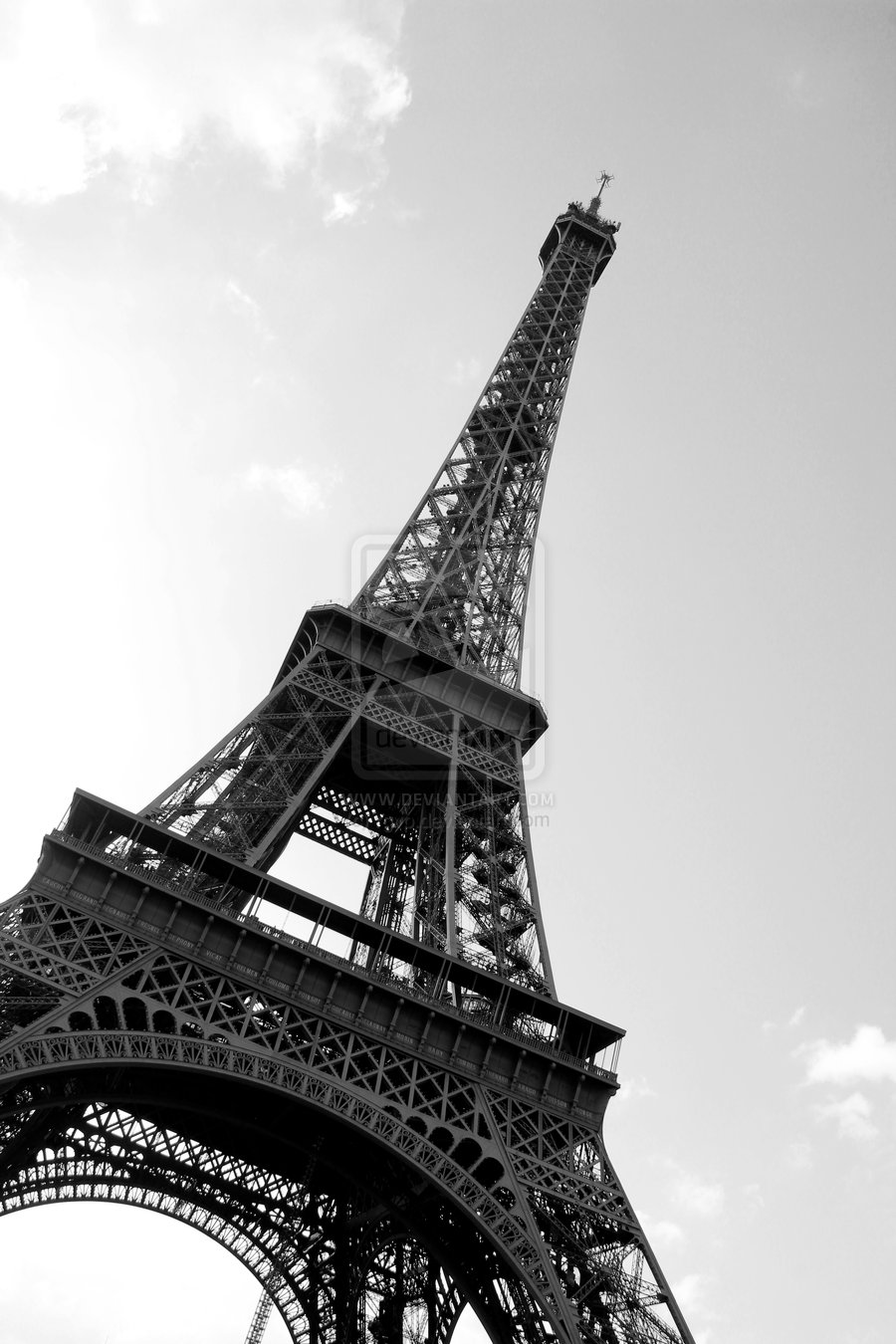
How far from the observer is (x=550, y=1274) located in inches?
850

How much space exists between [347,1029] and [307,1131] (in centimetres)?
420

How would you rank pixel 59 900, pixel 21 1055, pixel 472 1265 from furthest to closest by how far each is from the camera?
pixel 472 1265, pixel 59 900, pixel 21 1055

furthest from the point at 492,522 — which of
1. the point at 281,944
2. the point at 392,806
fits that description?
the point at 281,944

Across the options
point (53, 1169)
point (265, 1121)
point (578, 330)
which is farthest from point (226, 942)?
point (578, 330)

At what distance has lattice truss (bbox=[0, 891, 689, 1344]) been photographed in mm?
21375

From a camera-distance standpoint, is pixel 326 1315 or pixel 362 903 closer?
pixel 326 1315

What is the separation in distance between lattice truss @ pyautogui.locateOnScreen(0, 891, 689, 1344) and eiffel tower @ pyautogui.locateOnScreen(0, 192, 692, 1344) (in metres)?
0.07

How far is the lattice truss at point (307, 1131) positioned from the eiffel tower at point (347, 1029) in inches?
2.7

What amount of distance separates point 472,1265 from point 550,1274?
3.61 m

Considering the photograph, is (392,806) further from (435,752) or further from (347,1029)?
(347,1029)

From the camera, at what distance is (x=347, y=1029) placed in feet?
80.0

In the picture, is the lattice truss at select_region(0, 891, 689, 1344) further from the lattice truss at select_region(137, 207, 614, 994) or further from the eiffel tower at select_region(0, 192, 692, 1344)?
the lattice truss at select_region(137, 207, 614, 994)

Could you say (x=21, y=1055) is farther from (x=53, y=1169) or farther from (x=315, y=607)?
(x=315, y=607)

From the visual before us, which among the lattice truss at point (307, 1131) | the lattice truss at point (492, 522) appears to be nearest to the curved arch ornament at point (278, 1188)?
the lattice truss at point (307, 1131)
